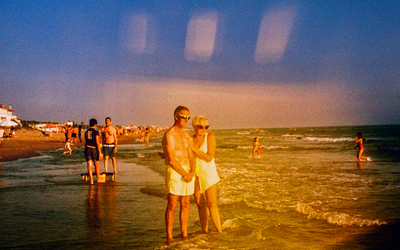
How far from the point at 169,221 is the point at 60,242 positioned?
168 centimetres

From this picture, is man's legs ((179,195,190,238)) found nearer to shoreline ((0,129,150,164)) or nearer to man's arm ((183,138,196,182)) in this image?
man's arm ((183,138,196,182))

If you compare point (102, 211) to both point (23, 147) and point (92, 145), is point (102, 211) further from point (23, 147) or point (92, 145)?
point (23, 147)

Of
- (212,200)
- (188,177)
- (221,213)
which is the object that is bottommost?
(221,213)

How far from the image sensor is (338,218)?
6219 millimetres

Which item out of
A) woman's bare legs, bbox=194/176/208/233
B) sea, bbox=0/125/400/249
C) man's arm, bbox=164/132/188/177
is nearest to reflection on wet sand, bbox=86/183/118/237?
sea, bbox=0/125/400/249

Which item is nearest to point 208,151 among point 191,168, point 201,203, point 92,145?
point 191,168

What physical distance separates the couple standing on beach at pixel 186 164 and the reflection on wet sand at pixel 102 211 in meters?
1.29

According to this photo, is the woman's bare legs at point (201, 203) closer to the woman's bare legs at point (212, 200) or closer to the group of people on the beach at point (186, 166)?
the group of people on the beach at point (186, 166)

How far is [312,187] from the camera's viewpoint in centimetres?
979

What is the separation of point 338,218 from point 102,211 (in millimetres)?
4817

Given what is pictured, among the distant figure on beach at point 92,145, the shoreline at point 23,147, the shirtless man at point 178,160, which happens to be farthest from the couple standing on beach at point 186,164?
the shoreline at point 23,147

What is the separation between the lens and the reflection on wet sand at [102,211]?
5.29 m

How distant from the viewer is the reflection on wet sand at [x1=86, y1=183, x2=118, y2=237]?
5.29 metres

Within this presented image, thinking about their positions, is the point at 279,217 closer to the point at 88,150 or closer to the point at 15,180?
the point at 88,150
